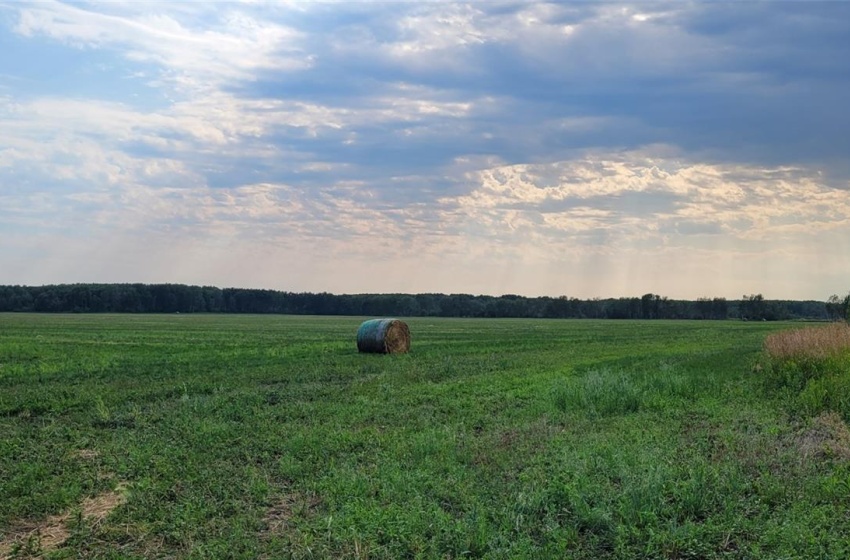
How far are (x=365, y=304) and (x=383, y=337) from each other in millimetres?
103703

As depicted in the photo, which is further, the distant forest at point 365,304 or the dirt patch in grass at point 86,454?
the distant forest at point 365,304

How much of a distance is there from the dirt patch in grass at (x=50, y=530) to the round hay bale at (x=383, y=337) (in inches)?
692

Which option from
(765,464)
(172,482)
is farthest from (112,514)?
(765,464)

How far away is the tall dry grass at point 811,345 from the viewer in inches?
620

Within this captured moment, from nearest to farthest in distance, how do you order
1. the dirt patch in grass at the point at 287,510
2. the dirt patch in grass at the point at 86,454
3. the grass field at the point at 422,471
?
the grass field at the point at 422,471
the dirt patch in grass at the point at 287,510
the dirt patch in grass at the point at 86,454

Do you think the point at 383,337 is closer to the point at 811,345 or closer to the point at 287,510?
the point at 811,345

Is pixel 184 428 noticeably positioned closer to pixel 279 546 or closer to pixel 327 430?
pixel 327 430

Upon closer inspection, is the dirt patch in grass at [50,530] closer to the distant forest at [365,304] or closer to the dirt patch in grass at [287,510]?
the dirt patch in grass at [287,510]

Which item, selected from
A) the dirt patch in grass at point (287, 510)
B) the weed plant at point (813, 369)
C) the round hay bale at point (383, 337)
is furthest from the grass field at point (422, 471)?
the round hay bale at point (383, 337)

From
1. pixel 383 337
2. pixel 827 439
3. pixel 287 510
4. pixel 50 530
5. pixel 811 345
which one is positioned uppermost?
pixel 811 345

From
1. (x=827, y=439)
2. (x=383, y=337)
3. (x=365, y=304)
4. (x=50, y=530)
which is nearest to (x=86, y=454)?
(x=50, y=530)

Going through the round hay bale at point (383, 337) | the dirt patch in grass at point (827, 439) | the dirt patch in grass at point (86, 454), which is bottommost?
the dirt patch in grass at point (86, 454)

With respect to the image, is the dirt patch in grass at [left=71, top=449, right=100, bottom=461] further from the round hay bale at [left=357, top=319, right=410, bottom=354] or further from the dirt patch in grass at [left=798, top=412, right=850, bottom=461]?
the round hay bale at [left=357, top=319, right=410, bottom=354]

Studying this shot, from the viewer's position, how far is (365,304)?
129 metres
